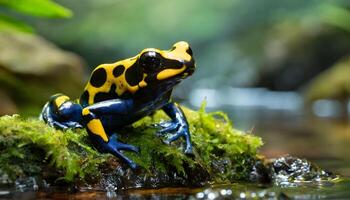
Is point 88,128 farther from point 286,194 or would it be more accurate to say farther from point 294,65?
point 294,65

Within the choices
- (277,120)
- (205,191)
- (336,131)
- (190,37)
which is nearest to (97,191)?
(205,191)

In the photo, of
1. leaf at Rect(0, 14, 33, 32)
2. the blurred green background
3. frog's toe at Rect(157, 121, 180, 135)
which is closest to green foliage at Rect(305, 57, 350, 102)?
the blurred green background

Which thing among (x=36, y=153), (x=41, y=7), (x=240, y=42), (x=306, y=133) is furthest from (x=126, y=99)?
(x=240, y=42)

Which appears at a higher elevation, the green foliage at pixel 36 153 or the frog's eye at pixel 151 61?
the frog's eye at pixel 151 61

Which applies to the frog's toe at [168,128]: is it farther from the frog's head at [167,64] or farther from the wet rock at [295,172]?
the wet rock at [295,172]

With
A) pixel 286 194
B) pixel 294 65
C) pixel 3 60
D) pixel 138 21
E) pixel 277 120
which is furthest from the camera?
pixel 138 21

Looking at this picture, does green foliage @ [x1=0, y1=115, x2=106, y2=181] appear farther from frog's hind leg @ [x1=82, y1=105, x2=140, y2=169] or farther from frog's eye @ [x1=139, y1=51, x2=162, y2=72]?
frog's eye @ [x1=139, y1=51, x2=162, y2=72]

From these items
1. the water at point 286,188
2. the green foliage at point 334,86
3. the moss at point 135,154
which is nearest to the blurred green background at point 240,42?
the green foliage at point 334,86
